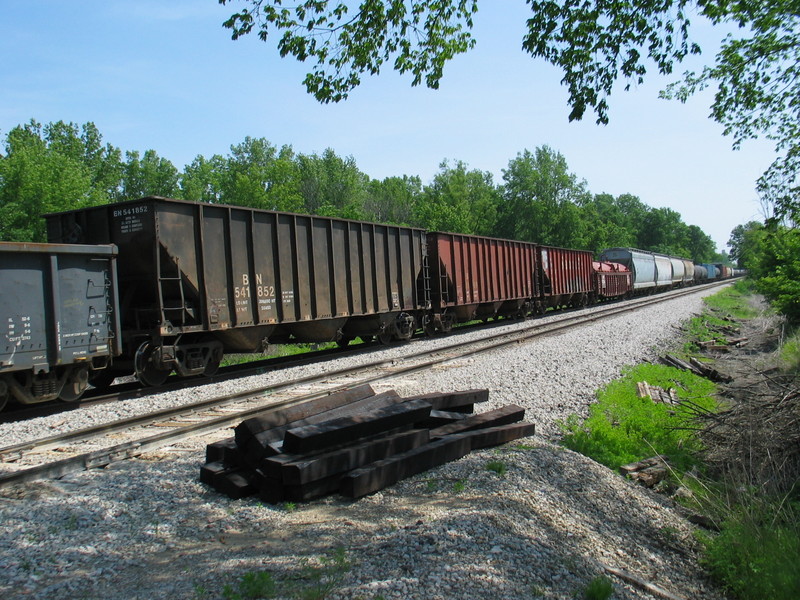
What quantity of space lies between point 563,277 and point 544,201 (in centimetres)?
4467

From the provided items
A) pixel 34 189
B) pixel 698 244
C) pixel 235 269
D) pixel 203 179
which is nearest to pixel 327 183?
pixel 203 179

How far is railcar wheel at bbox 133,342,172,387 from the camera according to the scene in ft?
33.8

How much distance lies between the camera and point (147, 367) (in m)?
10.5

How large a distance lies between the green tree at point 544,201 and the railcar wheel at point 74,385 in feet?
215

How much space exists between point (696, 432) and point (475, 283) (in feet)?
43.7

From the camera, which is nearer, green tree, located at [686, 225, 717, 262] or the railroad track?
the railroad track

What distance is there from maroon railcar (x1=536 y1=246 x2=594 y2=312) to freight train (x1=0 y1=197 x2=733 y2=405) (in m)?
9.02

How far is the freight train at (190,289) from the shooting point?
28.6ft

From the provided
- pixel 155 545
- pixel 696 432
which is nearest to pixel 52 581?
pixel 155 545

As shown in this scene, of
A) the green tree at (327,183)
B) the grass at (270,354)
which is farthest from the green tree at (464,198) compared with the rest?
the grass at (270,354)

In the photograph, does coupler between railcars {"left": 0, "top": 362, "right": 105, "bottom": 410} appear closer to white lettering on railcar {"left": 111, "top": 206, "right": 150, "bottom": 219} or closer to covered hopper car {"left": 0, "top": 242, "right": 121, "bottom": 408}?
covered hopper car {"left": 0, "top": 242, "right": 121, "bottom": 408}

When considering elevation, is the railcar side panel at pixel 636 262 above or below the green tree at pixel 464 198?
below

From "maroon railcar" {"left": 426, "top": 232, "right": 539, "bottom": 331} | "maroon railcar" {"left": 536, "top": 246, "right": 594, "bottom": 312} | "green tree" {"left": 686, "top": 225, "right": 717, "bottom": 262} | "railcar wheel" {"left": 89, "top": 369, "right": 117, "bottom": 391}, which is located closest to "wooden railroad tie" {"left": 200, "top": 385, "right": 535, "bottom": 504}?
"railcar wheel" {"left": 89, "top": 369, "right": 117, "bottom": 391}

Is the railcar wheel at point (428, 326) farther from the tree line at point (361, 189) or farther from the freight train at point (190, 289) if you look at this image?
the tree line at point (361, 189)
